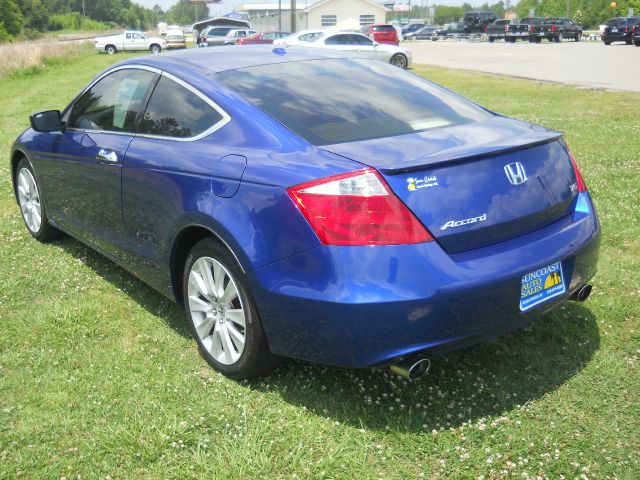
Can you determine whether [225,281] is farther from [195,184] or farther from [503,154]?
[503,154]

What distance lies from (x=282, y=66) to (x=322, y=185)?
1.38 meters

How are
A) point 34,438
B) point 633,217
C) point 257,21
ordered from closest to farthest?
point 34,438, point 633,217, point 257,21

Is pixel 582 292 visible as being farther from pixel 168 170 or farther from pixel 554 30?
pixel 554 30

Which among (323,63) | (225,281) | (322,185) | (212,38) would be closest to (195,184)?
(225,281)

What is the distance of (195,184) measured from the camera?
3420 millimetres

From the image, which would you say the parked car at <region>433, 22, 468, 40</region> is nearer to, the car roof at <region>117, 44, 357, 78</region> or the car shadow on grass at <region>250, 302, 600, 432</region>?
the car roof at <region>117, 44, 357, 78</region>

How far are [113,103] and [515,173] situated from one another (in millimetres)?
2751

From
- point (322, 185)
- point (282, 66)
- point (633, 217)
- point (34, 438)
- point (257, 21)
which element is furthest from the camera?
point (257, 21)

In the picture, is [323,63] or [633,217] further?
[633,217]

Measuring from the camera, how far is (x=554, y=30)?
158 ft

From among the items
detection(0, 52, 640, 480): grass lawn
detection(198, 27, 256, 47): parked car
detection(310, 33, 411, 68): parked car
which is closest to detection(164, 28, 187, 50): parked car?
detection(198, 27, 256, 47): parked car

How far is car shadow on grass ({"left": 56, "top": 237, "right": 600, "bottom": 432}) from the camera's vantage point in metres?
3.17

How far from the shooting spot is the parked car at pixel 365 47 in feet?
82.6

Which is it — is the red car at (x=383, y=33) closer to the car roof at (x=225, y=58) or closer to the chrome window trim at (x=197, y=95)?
the car roof at (x=225, y=58)
